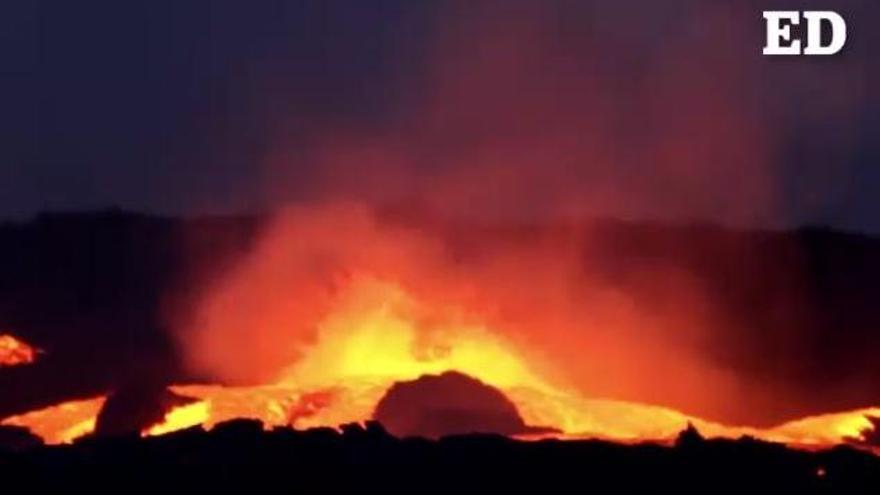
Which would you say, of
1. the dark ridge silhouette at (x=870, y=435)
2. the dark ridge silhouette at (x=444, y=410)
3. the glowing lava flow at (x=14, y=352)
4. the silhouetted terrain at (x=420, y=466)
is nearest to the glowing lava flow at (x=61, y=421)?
the glowing lava flow at (x=14, y=352)

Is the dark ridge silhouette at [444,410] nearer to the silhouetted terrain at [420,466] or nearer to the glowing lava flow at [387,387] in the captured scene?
the glowing lava flow at [387,387]

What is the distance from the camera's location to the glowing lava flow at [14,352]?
1939 cm

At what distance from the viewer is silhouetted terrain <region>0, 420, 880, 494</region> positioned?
12883 millimetres

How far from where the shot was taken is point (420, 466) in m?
12.9

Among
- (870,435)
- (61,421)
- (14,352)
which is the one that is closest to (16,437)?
(61,421)

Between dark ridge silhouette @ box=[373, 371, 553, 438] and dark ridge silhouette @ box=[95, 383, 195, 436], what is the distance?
1.66m

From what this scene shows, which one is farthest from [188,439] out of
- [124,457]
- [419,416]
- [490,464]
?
[419,416]

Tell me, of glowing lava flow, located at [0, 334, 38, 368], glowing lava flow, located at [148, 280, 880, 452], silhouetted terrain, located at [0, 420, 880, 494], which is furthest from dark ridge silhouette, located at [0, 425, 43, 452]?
glowing lava flow, located at [0, 334, 38, 368]

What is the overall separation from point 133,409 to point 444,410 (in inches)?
93.6

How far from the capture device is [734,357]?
886 inches

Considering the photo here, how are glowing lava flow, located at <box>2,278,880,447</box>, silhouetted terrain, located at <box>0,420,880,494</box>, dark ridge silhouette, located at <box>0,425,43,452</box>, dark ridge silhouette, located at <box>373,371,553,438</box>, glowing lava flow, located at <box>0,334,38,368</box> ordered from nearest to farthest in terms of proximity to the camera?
silhouetted terrain, located at <box>0,420,880,494</box> → dark ridge silhouette, located at <box>0,425,43,452</box> → dark ridge silhouette, located at <box>373,371,553,438</box> → glowing lava flow, located at <box>2,278,880,447</box> → glowing lava flow, located at <box>0,334,38,368</box>

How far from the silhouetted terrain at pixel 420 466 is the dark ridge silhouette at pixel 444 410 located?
3048mm

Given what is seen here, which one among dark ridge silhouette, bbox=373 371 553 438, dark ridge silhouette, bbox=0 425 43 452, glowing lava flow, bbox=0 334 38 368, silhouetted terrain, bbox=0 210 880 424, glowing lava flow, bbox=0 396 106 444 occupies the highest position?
silhouetted terrain, bbox=0 210 880 424

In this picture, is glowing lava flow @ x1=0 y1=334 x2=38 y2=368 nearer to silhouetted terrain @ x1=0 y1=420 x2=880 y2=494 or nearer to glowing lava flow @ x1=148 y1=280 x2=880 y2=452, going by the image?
glowing lava flow @ x1=148 y1=280 x2=880 y2=452
